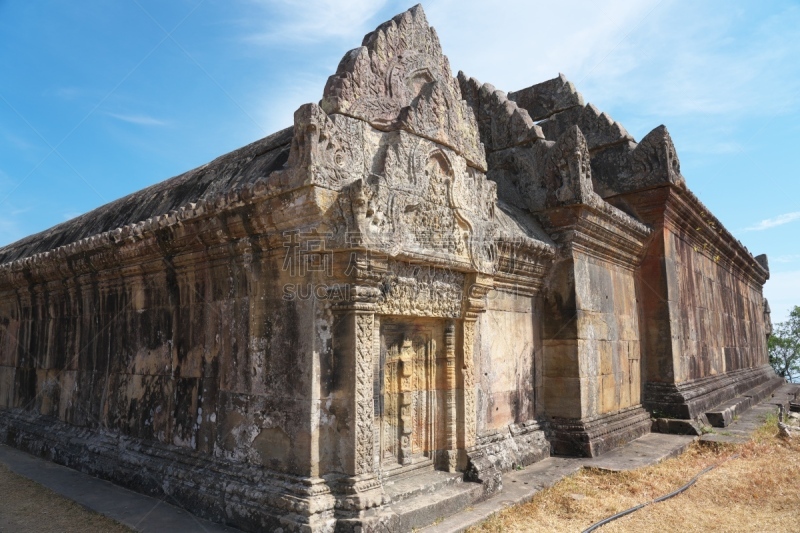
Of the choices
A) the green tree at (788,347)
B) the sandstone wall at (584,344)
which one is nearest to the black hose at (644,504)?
the sandstone wall at (584,344)

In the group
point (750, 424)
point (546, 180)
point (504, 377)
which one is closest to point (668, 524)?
point (504, 377)

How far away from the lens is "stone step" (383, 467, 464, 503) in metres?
4.47

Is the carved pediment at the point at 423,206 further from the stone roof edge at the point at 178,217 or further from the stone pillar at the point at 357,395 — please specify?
the stone roof edge at the point at 178,217

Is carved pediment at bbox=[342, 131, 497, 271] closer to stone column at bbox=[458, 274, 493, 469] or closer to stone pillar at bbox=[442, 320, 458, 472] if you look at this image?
stone column at bbox=[458, 274, 493, 469]

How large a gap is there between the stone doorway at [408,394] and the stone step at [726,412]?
20.8ft

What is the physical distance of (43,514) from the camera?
4.87 m

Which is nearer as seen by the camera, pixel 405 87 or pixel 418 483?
pixel 418 483

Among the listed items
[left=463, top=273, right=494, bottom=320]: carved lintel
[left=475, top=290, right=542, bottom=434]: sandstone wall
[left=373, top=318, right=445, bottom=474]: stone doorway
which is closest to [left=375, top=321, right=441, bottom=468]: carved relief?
[left=373, top=318, right=445, bottom=474]: stone doorway

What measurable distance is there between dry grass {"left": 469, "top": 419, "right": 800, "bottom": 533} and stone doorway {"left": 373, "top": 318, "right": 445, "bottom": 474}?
86 cm

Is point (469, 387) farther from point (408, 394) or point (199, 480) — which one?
point (199, 480)

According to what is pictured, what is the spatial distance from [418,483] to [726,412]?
23.7ft

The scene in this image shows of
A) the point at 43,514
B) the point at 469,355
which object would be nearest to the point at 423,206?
the point at 469,355

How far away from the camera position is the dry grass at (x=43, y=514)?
450cm

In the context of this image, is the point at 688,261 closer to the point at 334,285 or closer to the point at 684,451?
the point at 684,451
